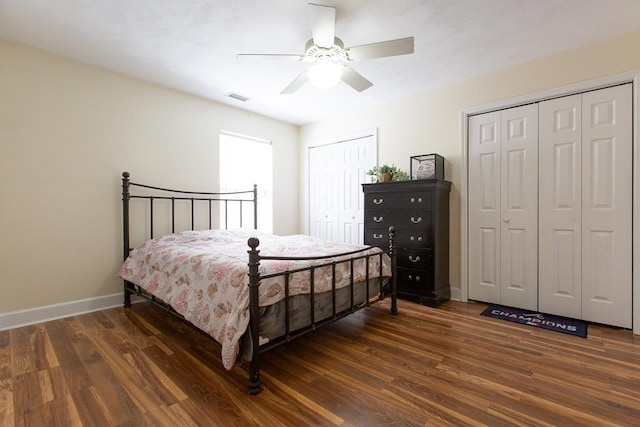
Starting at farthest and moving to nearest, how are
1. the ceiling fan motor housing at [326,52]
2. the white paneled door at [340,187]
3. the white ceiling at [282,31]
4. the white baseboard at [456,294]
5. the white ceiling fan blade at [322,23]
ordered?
the white paneled door at [340,187], the white baseboard at [456,294], the ceiling fan motor housing at [326,52], the white ceiling at [282,31], the white ceiling fan blade at [322,23]

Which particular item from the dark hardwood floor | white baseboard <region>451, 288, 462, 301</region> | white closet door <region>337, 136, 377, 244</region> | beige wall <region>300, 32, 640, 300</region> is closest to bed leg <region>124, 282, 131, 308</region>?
the dark hardwood floor

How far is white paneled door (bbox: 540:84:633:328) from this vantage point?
2615mm

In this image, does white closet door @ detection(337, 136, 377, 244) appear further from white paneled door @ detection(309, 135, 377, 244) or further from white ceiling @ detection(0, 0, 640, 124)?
white ceiling @ detection(0, 0, 640, 124)

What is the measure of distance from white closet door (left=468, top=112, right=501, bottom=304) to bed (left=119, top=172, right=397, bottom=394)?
3.70 ft

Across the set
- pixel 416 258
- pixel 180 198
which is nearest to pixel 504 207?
pixel 416 258

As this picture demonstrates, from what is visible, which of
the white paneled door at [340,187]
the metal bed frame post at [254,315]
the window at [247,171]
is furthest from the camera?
the white paneled door at [340,187]

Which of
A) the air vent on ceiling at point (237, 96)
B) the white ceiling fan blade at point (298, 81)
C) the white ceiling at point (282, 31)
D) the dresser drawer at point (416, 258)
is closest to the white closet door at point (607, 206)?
the white ceiling at point (282, 31)

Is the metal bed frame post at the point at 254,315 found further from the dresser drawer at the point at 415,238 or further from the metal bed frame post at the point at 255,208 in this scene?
the metal bed frame post at the point at 255,208

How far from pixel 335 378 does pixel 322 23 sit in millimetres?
2336

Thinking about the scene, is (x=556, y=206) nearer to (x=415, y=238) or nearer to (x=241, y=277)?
(x=415, y=238)

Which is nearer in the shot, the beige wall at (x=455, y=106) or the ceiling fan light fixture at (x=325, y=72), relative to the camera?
the ceiling fan light fixture at (x=325, y=72)

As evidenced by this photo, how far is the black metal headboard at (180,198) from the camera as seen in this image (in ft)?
10.6

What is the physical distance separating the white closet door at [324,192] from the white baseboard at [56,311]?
2.84 metres

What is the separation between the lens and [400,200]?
3502 millimetres
